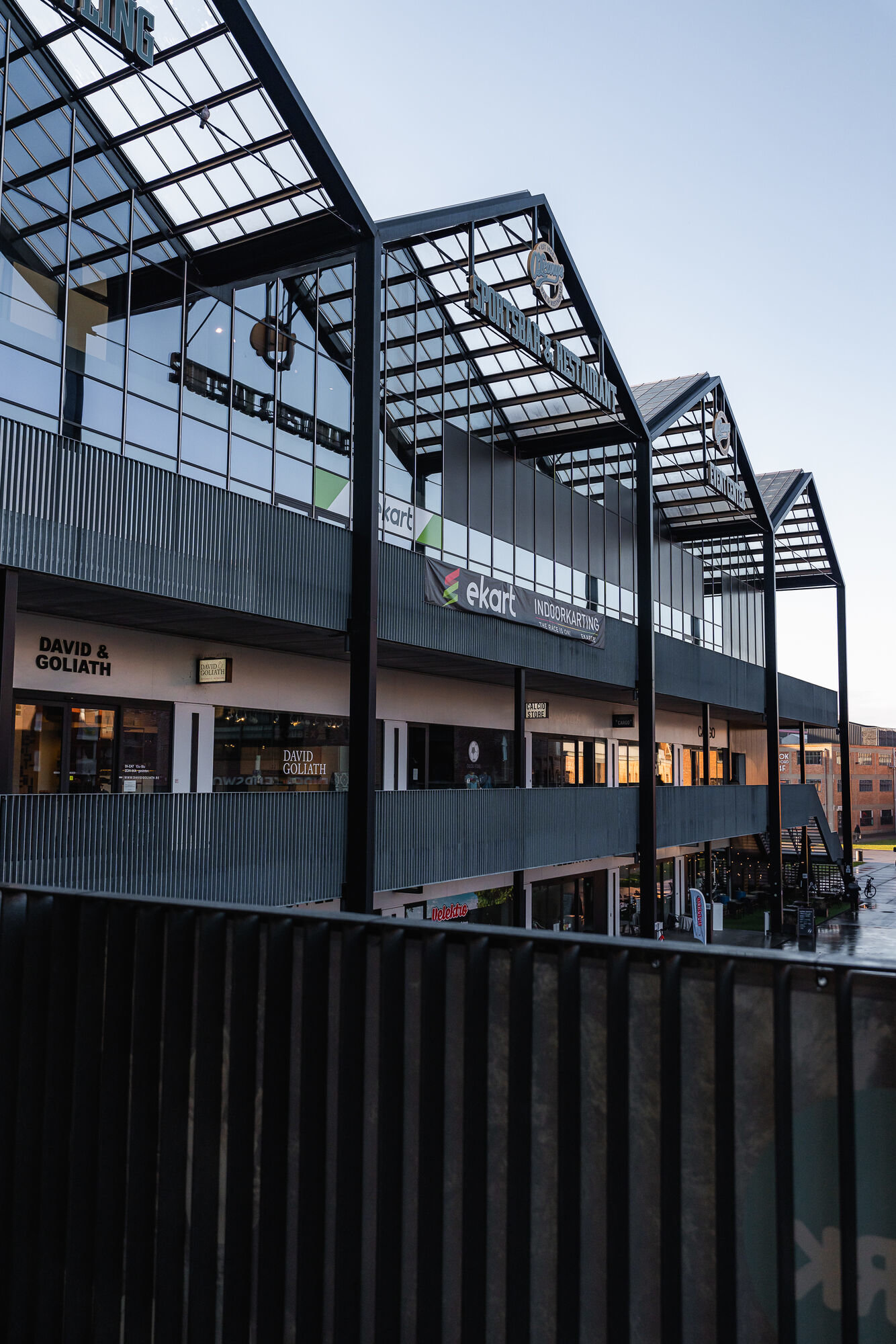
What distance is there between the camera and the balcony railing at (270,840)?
12203mm

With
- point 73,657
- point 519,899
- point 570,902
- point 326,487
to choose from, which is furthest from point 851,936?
point 73,657

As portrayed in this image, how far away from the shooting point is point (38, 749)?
1573 centimetres

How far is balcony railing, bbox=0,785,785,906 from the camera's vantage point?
1220 cm

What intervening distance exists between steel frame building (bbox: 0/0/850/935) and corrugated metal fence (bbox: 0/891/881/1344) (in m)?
8.53

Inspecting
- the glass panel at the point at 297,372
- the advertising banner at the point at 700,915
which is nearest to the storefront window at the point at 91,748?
the glass panel at the point at 297,372

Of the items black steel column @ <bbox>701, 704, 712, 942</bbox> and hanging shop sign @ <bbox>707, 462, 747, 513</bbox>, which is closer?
hanging shop sign @ <bbox>707, 462, 747, 513</bbox>

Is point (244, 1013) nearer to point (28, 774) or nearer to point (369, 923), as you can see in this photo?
point (369, 923)

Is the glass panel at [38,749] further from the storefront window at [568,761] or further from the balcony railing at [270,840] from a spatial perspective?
the storefront window at [568,761]

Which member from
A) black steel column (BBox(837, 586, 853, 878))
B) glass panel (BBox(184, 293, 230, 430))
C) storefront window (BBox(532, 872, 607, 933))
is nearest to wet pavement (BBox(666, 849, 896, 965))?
black steel column (BBox(837, 586, 853, 878))

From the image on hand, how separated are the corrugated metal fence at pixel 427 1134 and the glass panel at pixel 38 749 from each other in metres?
12.1

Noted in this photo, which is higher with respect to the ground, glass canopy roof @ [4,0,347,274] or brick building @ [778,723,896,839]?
glass canopy roof @ [4,0,347,274]

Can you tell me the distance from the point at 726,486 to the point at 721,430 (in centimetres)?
199

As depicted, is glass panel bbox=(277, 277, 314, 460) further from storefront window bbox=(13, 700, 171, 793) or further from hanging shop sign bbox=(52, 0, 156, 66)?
hanging shop sign bbox=(52, 0, 156, 66)

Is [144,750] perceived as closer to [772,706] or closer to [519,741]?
[519,741]
